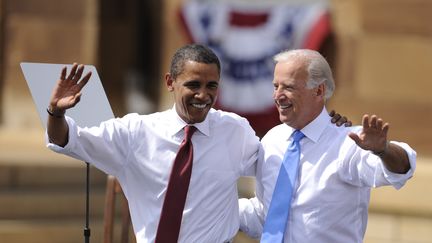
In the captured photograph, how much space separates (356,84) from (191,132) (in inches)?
193

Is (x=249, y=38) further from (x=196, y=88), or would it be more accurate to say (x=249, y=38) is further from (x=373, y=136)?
(x=373, y=136)

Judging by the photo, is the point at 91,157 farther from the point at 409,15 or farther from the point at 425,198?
the point at 409,15

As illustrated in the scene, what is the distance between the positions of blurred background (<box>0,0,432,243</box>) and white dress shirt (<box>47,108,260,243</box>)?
410cm

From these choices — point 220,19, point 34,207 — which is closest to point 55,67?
point 34,207

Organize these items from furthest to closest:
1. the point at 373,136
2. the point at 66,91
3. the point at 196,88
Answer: the point at 196,88 < the point at 66,91 < the point at 373,136

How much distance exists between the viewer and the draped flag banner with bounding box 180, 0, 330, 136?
8492 millimetres

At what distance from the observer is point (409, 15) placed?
813 cm

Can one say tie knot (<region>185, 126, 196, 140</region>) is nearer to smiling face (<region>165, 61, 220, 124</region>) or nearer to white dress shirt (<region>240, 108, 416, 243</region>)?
smiling face (<region>165, 61, 220, 124</region>)

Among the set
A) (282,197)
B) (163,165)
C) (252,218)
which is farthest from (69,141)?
(252,218)

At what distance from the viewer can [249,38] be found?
8531 millimetres

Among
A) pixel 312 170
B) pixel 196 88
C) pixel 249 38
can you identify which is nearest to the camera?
pixel 196 88

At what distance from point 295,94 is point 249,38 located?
16.5ft

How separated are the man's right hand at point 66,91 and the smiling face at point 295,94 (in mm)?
778

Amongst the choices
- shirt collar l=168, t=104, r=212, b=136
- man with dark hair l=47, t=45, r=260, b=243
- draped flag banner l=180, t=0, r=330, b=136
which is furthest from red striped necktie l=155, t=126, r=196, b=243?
A: draped flag banner l=180, t=0, r=330, b=136
